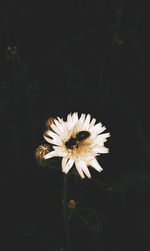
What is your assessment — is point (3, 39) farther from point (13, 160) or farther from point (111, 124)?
point (111, 124)

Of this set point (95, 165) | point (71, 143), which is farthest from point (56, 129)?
point (95, 165)

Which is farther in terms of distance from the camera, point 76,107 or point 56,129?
point 76,107

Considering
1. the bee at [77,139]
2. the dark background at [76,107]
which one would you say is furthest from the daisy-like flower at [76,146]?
the dark background at [76,107]

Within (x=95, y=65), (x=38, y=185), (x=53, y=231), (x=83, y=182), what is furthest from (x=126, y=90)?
(x=53, y=231)

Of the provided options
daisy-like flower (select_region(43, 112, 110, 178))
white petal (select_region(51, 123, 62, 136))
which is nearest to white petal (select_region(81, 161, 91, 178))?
daisy-like flower (select_region(43, 112, 110, 178))

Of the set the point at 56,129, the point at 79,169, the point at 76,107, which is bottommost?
the point at 79,169

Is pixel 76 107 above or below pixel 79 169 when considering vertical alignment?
above

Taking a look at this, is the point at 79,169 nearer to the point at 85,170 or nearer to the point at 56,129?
the point at 85,170

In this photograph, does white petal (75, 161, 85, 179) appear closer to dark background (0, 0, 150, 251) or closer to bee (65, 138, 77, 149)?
bee (65, 138, 77, 149)
